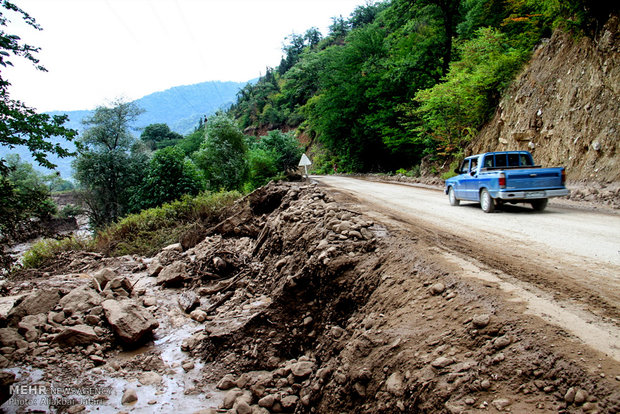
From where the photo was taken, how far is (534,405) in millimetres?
1923

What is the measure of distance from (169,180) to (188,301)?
2161 cm

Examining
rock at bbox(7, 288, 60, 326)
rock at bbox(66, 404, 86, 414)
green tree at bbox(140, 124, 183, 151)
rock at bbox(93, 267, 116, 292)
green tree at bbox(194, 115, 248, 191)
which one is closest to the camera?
rock at bbox(66, 404, 86, 414)

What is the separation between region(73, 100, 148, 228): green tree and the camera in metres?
32.8

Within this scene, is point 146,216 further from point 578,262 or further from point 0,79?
point 578,262

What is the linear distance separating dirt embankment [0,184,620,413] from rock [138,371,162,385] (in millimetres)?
18

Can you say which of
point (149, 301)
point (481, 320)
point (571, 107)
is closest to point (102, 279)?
point (149, 301)

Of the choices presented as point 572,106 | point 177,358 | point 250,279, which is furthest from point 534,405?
point 572,106

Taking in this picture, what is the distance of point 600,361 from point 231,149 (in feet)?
105

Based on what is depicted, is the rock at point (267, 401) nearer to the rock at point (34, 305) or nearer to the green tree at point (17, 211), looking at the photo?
the green tree at point (17, 211)

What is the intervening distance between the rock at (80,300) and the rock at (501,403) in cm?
733

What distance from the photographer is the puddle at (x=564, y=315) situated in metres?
2.24

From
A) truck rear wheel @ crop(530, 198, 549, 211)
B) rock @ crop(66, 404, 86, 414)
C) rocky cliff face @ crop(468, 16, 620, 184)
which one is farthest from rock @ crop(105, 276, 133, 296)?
rocky cliff face @ crop(468, 16, 620, 184)

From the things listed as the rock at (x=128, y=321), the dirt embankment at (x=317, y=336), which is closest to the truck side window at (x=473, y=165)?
the dirt embankment at (x=317, y=336)

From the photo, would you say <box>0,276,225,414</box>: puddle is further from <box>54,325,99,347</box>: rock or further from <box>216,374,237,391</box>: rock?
<box>54,325,99,347</box>: rock
